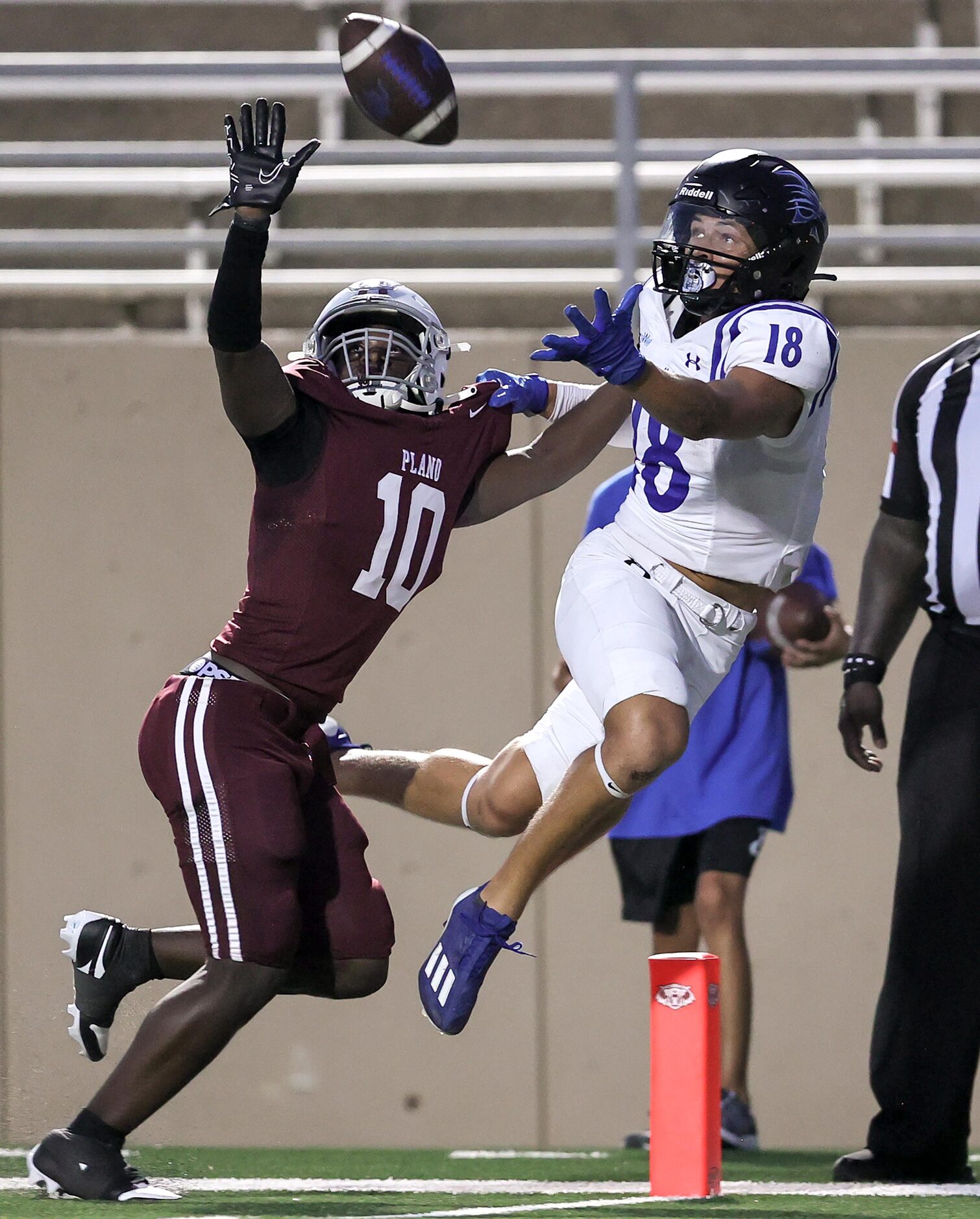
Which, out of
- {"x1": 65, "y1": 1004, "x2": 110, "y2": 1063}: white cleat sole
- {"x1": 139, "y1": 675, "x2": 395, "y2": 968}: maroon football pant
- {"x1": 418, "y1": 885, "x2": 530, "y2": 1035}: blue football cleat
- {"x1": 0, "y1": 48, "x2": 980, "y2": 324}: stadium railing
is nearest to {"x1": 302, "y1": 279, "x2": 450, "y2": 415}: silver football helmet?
{"x1": 139, "y1": 675, "x2": 395, "y2": 968}: maroon football pant

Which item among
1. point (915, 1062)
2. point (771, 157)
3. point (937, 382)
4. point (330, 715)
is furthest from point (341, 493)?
point (330, 715)

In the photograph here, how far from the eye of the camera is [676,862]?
16.9 ft

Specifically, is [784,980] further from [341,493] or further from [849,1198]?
[341,493]

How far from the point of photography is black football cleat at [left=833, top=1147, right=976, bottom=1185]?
13.5 feet

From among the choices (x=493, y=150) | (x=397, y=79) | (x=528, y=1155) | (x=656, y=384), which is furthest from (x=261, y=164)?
(x=528, y=1155)

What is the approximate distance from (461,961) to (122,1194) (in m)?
0.74

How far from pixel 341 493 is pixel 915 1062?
1.79 m

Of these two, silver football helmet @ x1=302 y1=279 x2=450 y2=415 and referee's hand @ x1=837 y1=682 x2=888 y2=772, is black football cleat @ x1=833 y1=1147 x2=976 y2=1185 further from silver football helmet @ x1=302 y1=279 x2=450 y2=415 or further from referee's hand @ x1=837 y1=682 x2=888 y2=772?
silver football helmet @ x1=302 y1=279 x2=450 y2=415

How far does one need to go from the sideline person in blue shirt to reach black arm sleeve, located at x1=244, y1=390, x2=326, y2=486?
57.8 inches

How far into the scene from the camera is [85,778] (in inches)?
235

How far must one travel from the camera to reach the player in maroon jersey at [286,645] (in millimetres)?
3420

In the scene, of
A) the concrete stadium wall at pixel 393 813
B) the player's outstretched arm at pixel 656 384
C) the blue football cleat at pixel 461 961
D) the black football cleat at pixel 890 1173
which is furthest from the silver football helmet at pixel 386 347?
the concrete stadium wall at pixel 393 813

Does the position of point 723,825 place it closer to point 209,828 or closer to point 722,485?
point 722,485

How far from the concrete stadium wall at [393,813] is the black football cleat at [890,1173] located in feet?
5.47
